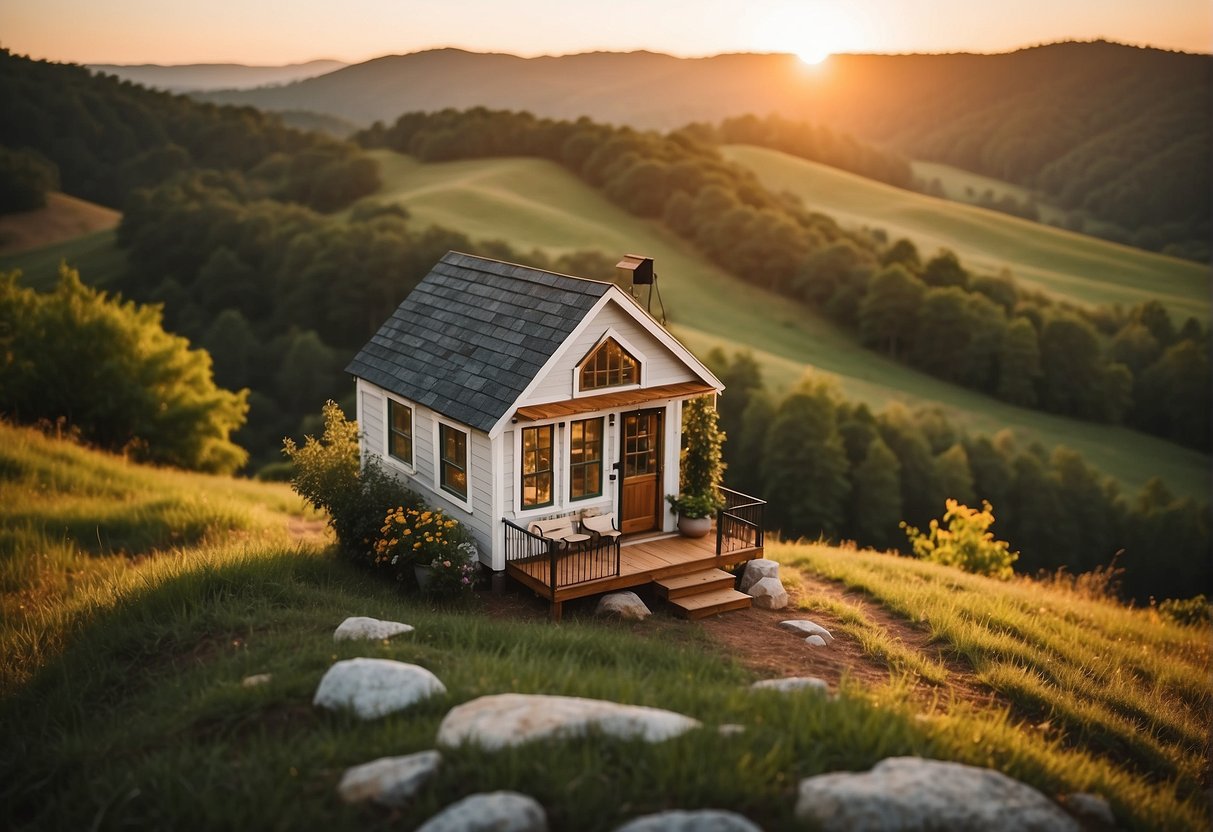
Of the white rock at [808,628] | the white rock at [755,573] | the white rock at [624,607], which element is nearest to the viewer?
the white rock at [808,628]

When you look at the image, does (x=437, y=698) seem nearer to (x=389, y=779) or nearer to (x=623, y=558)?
(x=389, y=779)

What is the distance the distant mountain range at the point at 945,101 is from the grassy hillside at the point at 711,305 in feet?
36.0

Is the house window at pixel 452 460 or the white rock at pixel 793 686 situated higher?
the house window at pixel 452 460

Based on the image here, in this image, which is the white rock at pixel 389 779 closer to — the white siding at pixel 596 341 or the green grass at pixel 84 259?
the white siding at pixel 596 341

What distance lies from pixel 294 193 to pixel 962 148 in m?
104

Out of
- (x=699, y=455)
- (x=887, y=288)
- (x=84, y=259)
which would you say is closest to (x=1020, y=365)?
(x=887, y=288)

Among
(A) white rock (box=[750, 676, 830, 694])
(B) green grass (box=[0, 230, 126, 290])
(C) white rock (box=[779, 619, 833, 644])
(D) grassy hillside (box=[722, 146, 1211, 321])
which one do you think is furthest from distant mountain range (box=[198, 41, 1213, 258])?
(A) white rock (box=[750, 676, 830, 694])

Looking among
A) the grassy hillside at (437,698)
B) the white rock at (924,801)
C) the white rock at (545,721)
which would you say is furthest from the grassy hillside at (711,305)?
the white rock at (924,801)

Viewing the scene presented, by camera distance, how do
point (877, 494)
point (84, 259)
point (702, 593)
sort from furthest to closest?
point (84, 259) < point (877, 494) < point (702, 593)

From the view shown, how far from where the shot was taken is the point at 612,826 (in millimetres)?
7137

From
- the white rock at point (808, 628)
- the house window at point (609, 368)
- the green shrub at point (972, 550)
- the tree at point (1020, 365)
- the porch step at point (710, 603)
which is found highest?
the house window at point (609, 368)

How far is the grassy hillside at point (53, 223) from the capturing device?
76.1 m

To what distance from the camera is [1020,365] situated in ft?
253

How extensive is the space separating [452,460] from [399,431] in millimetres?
2065
